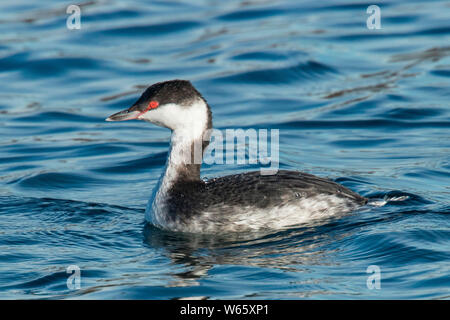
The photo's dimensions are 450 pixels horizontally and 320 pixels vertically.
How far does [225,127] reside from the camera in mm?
13969

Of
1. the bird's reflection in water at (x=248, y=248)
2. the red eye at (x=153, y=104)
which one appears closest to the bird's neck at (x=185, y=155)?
the red eye at (x=153, y=104)

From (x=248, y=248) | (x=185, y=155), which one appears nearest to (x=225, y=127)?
(x=185, y=155)

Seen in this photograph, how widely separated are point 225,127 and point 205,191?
501 centimetres

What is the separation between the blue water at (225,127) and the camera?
7785 mm

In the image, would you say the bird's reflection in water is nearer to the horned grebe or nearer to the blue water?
the blue water

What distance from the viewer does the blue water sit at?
7.79 metres

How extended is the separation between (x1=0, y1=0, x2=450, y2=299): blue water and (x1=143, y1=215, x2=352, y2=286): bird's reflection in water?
2cm

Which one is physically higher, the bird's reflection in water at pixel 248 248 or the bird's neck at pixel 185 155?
the bird's neck at pixel 185 155

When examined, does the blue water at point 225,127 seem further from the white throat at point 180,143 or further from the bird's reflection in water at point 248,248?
the white throat at point 180,143

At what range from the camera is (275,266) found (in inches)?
309

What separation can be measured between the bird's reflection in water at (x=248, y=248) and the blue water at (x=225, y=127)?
0.02 metres

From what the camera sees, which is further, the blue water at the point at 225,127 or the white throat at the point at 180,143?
the white throat at the point at 180,143

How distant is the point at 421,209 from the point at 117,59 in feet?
33.7

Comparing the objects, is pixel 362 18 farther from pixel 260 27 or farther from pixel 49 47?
pixel 49 47
